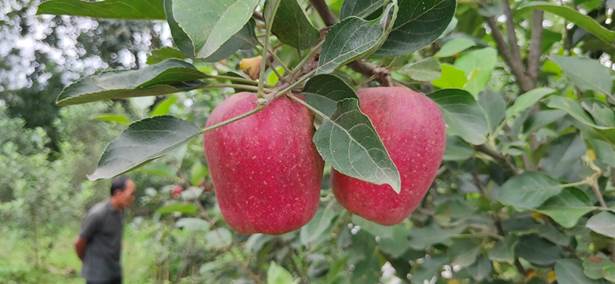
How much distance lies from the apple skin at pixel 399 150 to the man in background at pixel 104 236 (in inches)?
96.3

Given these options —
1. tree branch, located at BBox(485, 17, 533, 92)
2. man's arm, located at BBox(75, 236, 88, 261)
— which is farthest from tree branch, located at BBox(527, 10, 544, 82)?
man's arm, located at BBox(75, 236, 88, 261)

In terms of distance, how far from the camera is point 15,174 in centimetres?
445

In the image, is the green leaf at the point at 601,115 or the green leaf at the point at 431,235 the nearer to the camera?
the green leaf at the point at 601,115

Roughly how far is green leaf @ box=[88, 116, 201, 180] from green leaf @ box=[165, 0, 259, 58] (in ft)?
0.35

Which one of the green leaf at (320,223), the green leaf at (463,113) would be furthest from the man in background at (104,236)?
the green leaf at (463,113)

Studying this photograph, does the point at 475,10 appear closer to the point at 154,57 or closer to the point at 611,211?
the point at 611,211

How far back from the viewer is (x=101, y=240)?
283cm

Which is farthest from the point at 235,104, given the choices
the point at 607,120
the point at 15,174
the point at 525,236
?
the point at 15,174

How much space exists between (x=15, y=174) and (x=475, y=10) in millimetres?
4271

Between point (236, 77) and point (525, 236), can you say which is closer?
point (236, 77)

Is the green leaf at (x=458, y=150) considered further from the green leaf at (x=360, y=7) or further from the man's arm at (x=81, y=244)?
the man's arm at (x=81, y=244)

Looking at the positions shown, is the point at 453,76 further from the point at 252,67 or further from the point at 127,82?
the point at 127,82

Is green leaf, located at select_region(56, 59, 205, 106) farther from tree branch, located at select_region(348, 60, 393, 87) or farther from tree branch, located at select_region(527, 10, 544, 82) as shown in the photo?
tree branch, located at select_region(527, 10, 544, 82)

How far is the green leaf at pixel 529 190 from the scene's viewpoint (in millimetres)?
747
